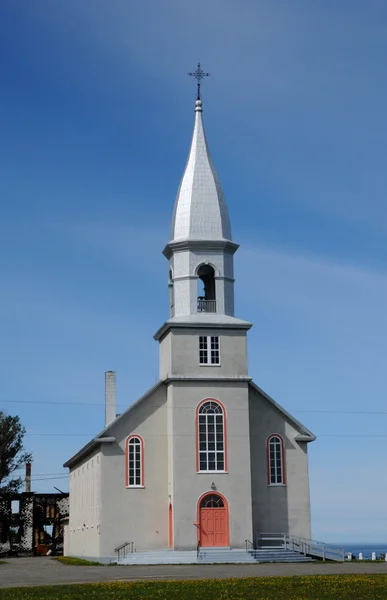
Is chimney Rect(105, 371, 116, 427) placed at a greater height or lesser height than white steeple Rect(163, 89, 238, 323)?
lesser

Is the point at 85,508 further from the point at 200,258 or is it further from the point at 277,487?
the point at 200,258

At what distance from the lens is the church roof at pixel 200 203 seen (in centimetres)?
4747

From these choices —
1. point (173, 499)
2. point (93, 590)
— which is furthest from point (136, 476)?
point (93, 590)

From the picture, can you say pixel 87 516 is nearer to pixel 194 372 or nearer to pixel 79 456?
pixel 79 456

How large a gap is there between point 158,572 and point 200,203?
66.1 ft

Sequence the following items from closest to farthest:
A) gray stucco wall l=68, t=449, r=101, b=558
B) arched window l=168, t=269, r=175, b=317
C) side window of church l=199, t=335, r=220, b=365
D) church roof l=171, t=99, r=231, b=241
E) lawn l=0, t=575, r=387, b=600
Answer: lawn l=0, t=575, r=387, b=600, side window of church l=199, t=335, r=220, b=365, gray stucco wall l=68, t=449, r=101, b=558, church roof l=171, t=99, r=231, b=241, arched window l=168, t=269, r=175, b=317

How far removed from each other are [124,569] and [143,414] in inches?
387

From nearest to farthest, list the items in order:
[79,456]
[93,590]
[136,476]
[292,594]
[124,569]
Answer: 1. [292,594]
2. [93,590]
3. [124,569]
4. [136,476]
5. [79,456]

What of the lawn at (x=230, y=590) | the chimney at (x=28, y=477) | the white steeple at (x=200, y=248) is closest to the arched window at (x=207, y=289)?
the white steeple at (x=200, y=248)

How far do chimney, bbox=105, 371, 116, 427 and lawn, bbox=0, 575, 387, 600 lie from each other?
85.3 ft

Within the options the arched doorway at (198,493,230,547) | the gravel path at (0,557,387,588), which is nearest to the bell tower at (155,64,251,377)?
the arched doorway at (198,493,230,547)

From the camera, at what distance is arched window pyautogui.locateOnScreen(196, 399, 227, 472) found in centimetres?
4491

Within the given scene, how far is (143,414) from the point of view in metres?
46.3

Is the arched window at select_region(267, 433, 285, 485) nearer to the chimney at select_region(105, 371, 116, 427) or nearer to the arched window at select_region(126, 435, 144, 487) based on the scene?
the arched window at select_region(126, 435, 144, 487)
